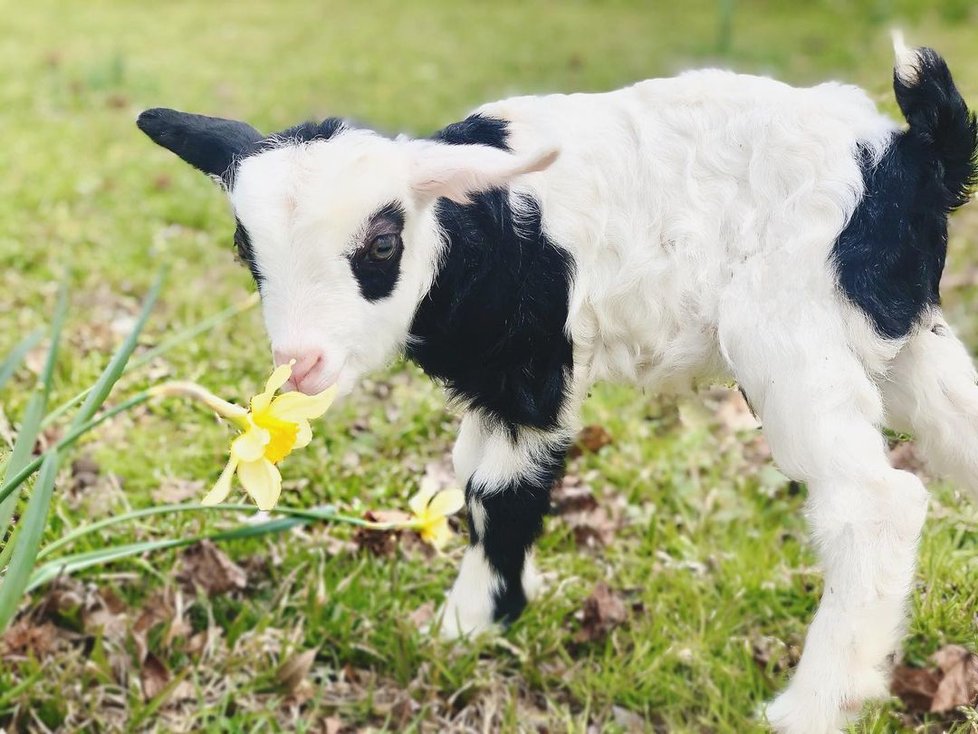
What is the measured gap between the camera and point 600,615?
237cm

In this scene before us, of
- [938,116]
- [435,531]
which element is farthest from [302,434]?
[938,116]

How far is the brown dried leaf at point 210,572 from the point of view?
95.1 inches

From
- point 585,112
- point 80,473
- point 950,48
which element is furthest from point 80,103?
point 950,48

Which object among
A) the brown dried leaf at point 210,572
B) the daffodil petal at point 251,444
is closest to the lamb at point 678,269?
the daffodil petal at point 251,444

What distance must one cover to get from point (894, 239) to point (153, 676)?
1.76 metres

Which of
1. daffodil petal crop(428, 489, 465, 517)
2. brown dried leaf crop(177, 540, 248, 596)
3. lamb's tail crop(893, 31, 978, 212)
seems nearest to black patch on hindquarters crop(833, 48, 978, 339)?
lamb's tail crop(893, 31, 978, 212)

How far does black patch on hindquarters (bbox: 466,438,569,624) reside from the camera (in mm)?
2080

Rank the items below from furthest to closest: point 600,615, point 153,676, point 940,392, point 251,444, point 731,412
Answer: point 731,412
point 600,615
point 153,676
point 940,392
point 251,444

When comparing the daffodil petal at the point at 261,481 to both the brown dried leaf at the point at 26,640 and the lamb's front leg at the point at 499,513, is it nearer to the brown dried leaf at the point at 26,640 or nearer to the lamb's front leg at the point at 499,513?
the lamb's front leg at the point at 499,513

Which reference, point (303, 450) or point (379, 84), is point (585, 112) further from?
point (379, 84)

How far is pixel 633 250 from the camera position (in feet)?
6.21

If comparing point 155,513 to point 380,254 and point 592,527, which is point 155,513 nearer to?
point 380,254

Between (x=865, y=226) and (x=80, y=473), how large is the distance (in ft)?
6.84

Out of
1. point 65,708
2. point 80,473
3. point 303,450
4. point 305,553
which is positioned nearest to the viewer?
point 65,708
